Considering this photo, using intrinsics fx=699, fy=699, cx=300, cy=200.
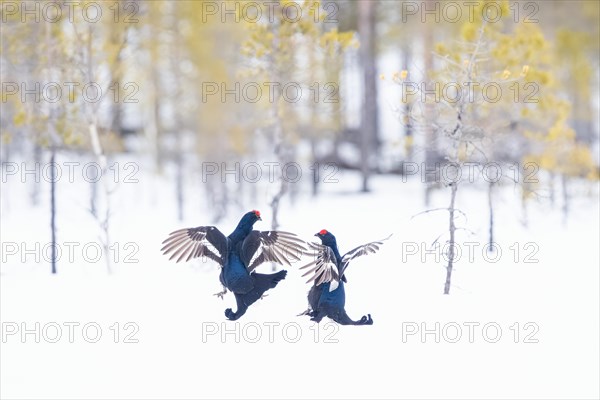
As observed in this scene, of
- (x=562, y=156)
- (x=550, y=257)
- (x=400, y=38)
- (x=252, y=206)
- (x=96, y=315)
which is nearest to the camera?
(x=96, y=315)

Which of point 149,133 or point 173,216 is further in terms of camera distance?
point 149,133

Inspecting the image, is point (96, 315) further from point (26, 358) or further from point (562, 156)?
point (562, 156)

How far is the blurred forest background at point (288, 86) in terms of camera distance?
40.8ft

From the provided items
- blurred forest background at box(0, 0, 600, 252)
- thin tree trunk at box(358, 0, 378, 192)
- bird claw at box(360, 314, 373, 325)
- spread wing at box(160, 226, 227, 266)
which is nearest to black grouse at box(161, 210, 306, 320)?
spread wing at box(160, 226, 227, 266)

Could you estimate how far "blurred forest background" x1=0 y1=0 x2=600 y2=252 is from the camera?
12445mm

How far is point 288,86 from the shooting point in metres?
15.6

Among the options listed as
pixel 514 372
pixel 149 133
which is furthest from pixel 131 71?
pixel 514 372

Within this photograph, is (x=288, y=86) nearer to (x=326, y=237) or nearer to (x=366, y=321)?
(x=366, y=321)

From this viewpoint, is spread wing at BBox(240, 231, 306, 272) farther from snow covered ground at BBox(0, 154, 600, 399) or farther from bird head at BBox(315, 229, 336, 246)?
snow covered ground at BBox(0, 154, 600, 399)

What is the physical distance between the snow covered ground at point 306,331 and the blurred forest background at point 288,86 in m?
1.82

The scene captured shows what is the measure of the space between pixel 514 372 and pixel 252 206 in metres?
13.4

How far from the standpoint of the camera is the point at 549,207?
62.1ft

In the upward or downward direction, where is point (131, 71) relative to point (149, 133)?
upward

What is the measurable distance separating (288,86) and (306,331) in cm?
804
